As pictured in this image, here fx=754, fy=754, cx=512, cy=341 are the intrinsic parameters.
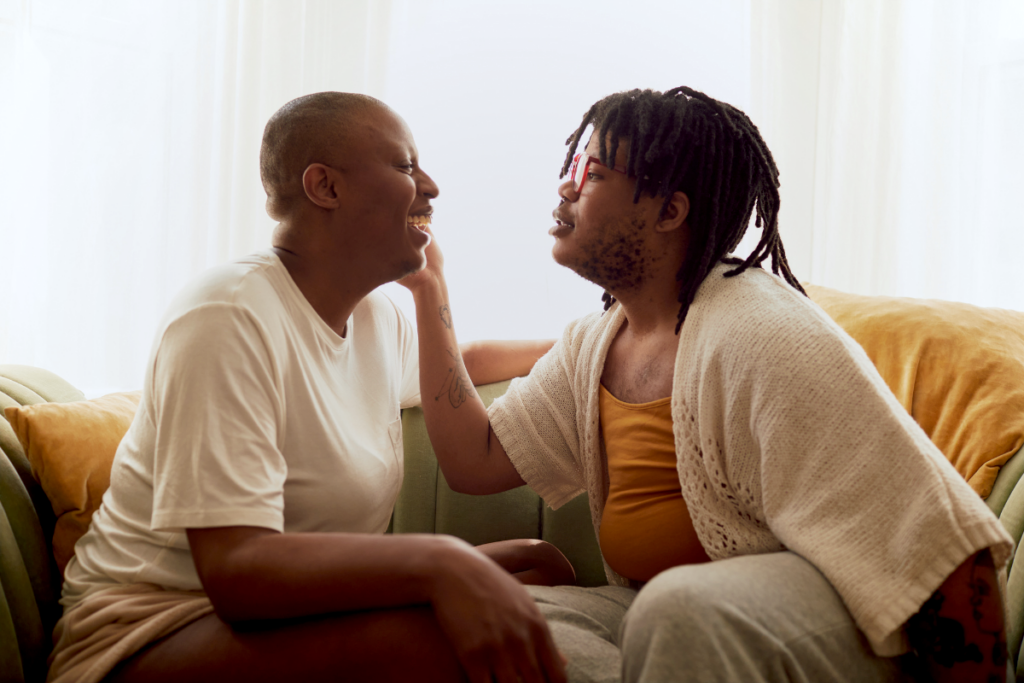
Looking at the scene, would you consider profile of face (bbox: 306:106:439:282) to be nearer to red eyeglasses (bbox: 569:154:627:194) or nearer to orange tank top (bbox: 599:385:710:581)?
red eyeglasses (bbox: 569:154:627:194)

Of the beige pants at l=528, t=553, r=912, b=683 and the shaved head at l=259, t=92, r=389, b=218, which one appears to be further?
the shaved head at l=259, t=92, r=389, b=218

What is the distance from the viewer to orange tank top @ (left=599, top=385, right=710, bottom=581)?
45.8 inches

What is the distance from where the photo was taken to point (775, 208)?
130 cm

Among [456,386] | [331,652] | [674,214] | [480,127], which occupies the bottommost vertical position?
[331,652]

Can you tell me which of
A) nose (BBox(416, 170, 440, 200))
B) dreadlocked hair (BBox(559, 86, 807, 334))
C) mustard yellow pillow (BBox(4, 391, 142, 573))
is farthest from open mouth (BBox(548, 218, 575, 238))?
mustard yellow pillow (BBox(4, 391, 142, 573))

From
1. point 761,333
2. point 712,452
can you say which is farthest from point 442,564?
point 761,333

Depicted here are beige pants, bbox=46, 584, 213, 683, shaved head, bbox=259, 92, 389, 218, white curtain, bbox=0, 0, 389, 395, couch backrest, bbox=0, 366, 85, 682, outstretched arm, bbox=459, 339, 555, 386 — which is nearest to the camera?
beige pants, bbox=46, 584, 213, 683

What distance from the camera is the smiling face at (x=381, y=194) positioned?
1154 millimetres

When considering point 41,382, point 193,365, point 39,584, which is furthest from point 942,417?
point 41,382

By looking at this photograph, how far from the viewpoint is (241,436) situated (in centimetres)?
90

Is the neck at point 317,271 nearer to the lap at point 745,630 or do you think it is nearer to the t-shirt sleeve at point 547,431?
the t-shirt sleeve at point 547,431

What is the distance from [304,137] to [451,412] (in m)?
0.53

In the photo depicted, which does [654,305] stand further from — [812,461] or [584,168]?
[812,461]

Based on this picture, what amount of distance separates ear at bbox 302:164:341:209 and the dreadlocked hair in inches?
17.7
